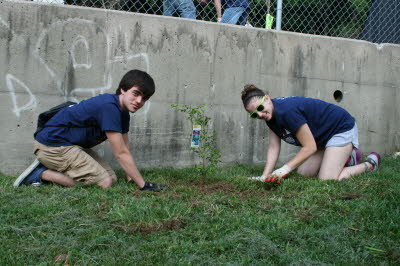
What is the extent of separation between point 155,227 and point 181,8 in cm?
352

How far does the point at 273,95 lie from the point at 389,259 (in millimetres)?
3455

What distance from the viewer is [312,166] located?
515cm

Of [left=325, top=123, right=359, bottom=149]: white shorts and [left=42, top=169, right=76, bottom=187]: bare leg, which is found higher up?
[left=325, top=123, right=359, bottom=149]: white shorts

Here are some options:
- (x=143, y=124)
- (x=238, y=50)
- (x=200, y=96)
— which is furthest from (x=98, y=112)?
(x=238, y=50)

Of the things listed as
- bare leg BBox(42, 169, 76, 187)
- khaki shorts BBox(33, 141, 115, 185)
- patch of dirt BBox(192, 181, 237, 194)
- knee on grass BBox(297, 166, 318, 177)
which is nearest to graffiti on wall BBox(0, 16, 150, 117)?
khaki shorts BBox(33, 141, 115, 185)

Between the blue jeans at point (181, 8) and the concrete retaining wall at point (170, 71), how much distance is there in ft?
1.20

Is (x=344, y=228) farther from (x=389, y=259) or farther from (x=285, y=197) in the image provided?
(x=285, y=197)

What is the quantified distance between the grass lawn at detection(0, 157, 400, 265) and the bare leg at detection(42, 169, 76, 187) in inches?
11.1

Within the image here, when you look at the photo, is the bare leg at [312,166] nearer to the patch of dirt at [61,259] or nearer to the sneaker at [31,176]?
the sneaker at [31,176]

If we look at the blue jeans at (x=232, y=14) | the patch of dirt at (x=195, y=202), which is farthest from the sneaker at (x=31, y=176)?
the blue jeans at (x=232, y=14)

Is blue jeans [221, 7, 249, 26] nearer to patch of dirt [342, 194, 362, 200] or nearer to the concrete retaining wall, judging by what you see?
the concrete retaining wall

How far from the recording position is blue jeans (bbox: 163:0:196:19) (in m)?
5.83

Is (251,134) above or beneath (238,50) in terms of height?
beneath

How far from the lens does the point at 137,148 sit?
533cm
